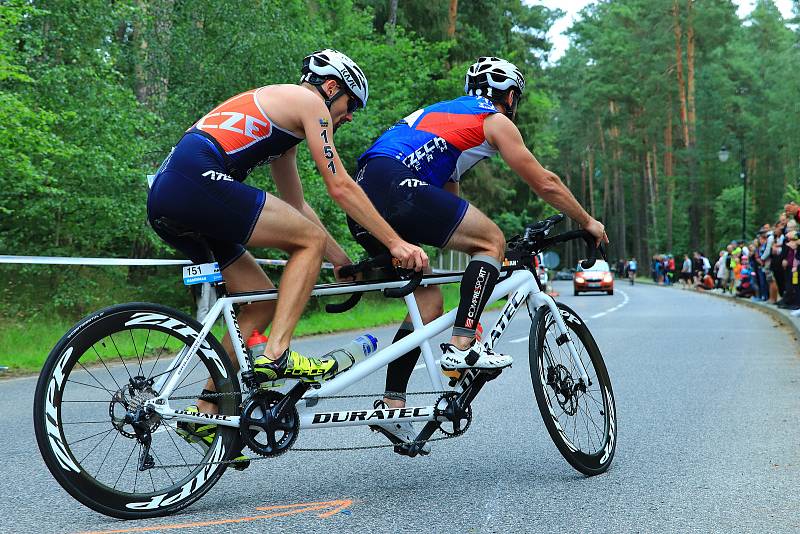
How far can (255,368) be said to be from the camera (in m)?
4.36

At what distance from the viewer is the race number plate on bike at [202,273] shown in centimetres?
436

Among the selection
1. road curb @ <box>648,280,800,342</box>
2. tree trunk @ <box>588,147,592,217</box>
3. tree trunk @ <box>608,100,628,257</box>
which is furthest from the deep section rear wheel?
tree trunk @ <box>588,147,592,217</box>

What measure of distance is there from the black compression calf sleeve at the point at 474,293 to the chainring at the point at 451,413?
30 cm

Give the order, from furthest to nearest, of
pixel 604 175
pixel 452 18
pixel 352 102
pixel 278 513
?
pixel 604 175 → pixel 452 18 → pixel 352 102 → pixel 278 513

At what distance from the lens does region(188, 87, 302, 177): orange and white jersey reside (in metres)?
4.39

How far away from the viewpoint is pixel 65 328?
15.4 metres

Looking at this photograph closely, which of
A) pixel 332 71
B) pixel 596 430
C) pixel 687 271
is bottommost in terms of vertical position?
pixel 687 271

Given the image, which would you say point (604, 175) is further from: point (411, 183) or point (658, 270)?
point (411, 183)

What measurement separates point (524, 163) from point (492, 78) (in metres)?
0.51

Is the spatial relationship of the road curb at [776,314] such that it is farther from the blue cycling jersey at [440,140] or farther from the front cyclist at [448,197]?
the blue cycling jersey at [440,140]

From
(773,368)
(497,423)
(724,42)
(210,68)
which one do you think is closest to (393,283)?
(497,423)

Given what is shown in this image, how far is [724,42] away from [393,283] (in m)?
62.7

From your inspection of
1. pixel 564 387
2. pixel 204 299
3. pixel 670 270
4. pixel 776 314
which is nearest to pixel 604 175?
pixel 670 270

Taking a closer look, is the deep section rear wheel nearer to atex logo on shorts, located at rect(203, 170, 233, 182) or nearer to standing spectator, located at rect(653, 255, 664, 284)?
atex logo on shorts, located at rect(203, 170, 233, 182)
